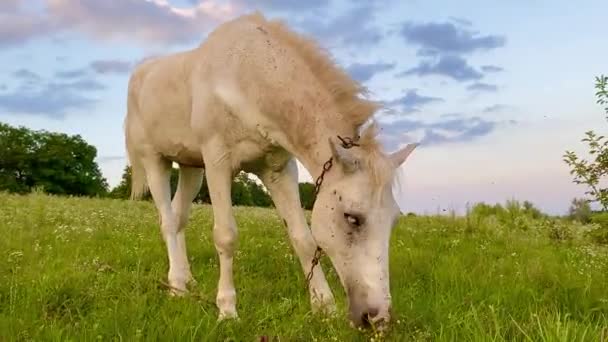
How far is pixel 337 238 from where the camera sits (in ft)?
16.7

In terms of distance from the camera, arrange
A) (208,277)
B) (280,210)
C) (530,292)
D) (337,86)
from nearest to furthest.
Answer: (337,86) → (530,292) → (280,210) → (208,277)

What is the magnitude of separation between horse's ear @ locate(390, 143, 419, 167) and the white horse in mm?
10

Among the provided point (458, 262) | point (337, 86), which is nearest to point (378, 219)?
point (337, 86)

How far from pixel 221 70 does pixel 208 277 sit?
2.85m

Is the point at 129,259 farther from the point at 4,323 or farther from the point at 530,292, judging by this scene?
the point at 530,292

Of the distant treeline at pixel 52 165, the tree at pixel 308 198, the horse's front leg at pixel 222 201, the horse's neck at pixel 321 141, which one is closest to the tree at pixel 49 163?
the distant treeline at pixel 52 165

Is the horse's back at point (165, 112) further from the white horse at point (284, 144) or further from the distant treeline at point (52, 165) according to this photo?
the distant treeline at point (52, 165)

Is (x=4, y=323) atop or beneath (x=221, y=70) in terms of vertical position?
beneath

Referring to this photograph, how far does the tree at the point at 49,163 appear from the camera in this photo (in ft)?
229

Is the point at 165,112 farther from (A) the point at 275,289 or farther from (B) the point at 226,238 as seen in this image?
(A) the point at 275,289

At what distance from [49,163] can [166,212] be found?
69000 mm

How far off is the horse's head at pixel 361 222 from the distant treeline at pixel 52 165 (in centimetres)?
6036

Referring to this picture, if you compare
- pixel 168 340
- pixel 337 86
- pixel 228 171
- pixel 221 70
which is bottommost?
pixel 168 340

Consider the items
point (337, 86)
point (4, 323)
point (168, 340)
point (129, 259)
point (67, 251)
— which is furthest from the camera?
point (67, 251)
